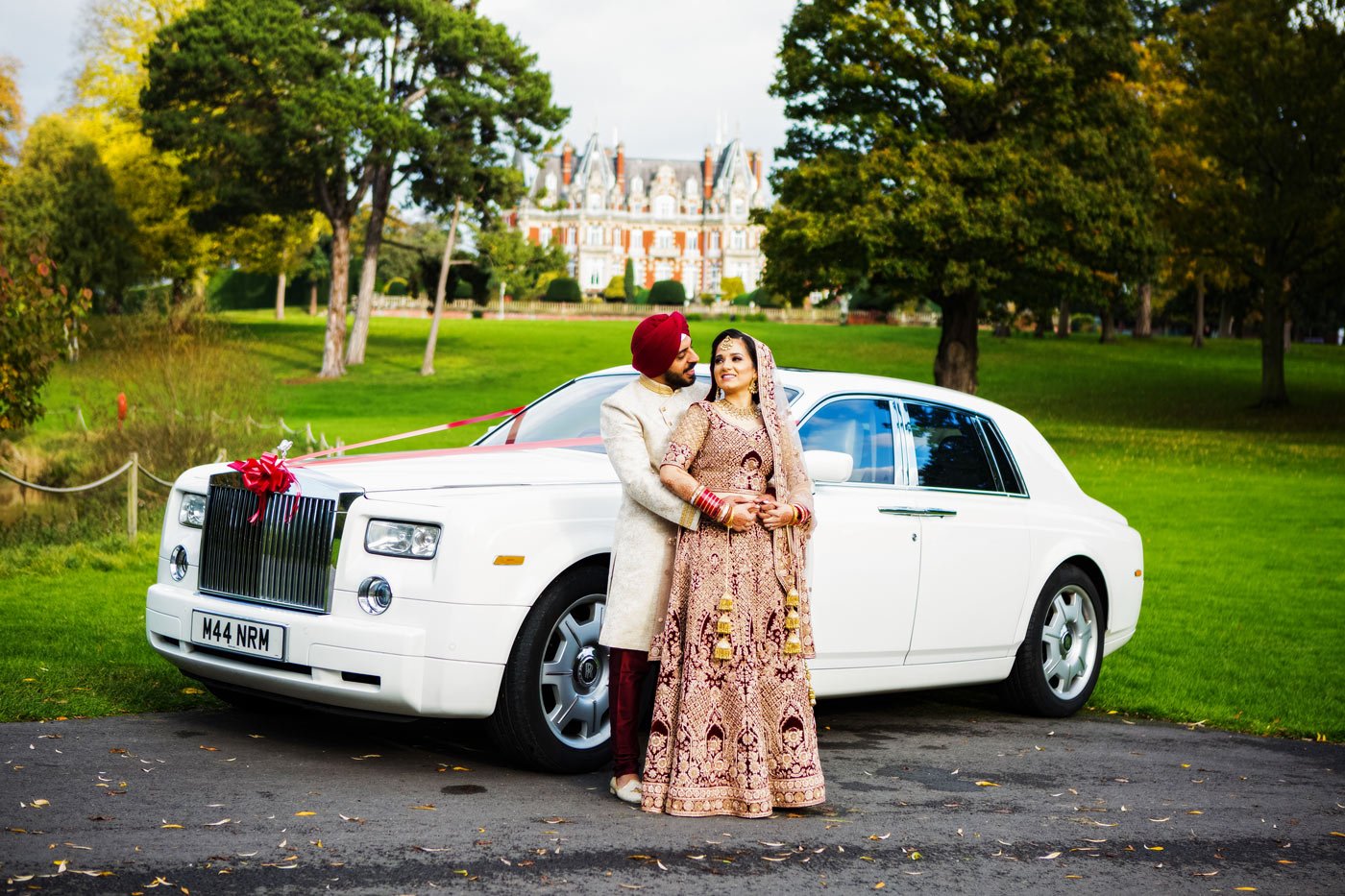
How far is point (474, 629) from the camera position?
566cm

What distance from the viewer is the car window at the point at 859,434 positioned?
700 centimetres

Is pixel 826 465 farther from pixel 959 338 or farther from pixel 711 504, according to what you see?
pixel 959 338

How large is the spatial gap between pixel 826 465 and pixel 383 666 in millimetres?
1956

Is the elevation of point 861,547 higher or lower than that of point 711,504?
lower

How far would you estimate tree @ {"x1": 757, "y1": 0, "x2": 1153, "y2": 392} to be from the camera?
32938 mm

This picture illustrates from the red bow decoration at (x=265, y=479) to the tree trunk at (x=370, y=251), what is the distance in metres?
43.1

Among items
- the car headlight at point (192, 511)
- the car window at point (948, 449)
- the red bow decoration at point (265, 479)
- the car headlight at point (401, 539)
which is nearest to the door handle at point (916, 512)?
the car window at point (948, 449)

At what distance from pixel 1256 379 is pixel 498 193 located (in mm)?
26755

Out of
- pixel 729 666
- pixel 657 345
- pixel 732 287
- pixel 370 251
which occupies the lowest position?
pixel 729 666

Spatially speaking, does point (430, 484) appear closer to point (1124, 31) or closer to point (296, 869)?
point (296, 869)

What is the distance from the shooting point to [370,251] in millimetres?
50438

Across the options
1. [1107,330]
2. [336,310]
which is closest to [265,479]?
[336,310]

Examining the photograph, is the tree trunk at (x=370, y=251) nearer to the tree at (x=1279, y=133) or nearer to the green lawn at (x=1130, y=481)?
the green lawn at (x=1130, y=481)

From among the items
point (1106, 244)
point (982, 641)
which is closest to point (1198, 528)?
point (982, 641)
